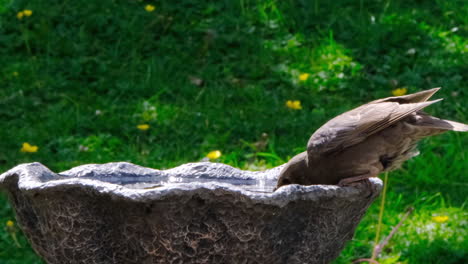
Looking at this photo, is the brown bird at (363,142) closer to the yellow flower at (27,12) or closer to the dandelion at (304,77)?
the dandelion at (304,77)

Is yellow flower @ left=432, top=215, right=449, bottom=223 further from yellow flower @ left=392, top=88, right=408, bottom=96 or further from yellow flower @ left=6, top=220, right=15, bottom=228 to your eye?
yellow flower @ left=6, top=220, right=15, bottom=228

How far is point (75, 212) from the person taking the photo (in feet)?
8.95

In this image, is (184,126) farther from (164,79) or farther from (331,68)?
(331,68)

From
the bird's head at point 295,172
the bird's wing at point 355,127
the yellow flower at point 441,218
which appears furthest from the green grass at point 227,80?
the bird's wing at point 355,127

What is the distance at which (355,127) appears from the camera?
10.1ft

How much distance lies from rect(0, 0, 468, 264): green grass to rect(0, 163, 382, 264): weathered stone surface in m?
1.75

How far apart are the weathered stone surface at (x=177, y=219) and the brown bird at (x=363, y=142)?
221 millimetres

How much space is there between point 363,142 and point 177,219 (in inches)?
38.3

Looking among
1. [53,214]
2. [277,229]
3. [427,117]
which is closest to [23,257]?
[53,214]

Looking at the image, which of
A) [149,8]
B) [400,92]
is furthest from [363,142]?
[149,8]

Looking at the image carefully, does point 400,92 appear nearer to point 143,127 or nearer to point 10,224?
point 143,127

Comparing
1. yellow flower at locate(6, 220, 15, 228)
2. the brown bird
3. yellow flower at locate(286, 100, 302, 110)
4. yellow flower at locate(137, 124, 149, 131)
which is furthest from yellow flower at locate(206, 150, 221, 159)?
the brown bird

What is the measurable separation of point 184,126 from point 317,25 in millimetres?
2096

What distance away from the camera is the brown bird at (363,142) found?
3.08 m
